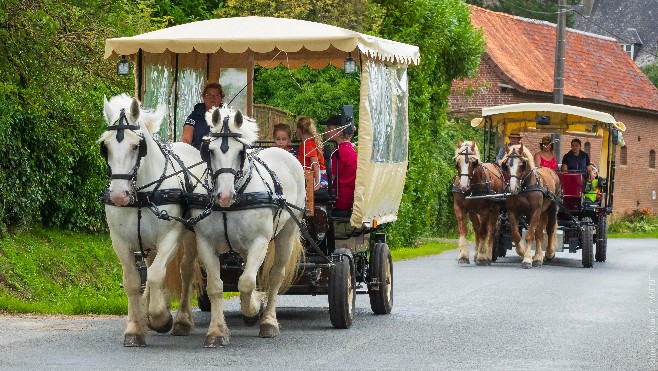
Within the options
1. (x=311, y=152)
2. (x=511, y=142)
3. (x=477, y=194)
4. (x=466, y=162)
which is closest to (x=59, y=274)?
(x=311, y=152)

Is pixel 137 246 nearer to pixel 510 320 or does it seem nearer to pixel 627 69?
pixel 510 320

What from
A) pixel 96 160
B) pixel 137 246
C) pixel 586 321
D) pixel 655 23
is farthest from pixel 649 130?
pixel 137 246

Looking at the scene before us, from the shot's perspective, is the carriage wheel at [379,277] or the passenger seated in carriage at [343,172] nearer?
the passenger seated in carriage at [343,172]

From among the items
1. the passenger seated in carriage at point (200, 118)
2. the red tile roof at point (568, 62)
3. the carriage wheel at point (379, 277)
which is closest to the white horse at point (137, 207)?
the passenger seated in carriage at point (200, 118)

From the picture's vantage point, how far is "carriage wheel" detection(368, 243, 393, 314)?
1355 centimetres

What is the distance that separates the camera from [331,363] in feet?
32.6

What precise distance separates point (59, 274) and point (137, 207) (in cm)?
702

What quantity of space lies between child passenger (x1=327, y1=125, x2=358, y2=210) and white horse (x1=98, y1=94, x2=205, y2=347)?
8.20 ft

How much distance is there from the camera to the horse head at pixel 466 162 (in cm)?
2172

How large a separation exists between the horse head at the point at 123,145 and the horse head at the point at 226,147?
0.54 meters

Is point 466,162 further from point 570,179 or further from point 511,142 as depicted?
point 570,179

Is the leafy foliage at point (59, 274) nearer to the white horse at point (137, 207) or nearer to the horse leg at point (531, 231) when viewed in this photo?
the white horse at point (137, 207)

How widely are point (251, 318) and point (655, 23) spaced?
7233 cm

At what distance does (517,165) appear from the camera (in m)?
22.3
